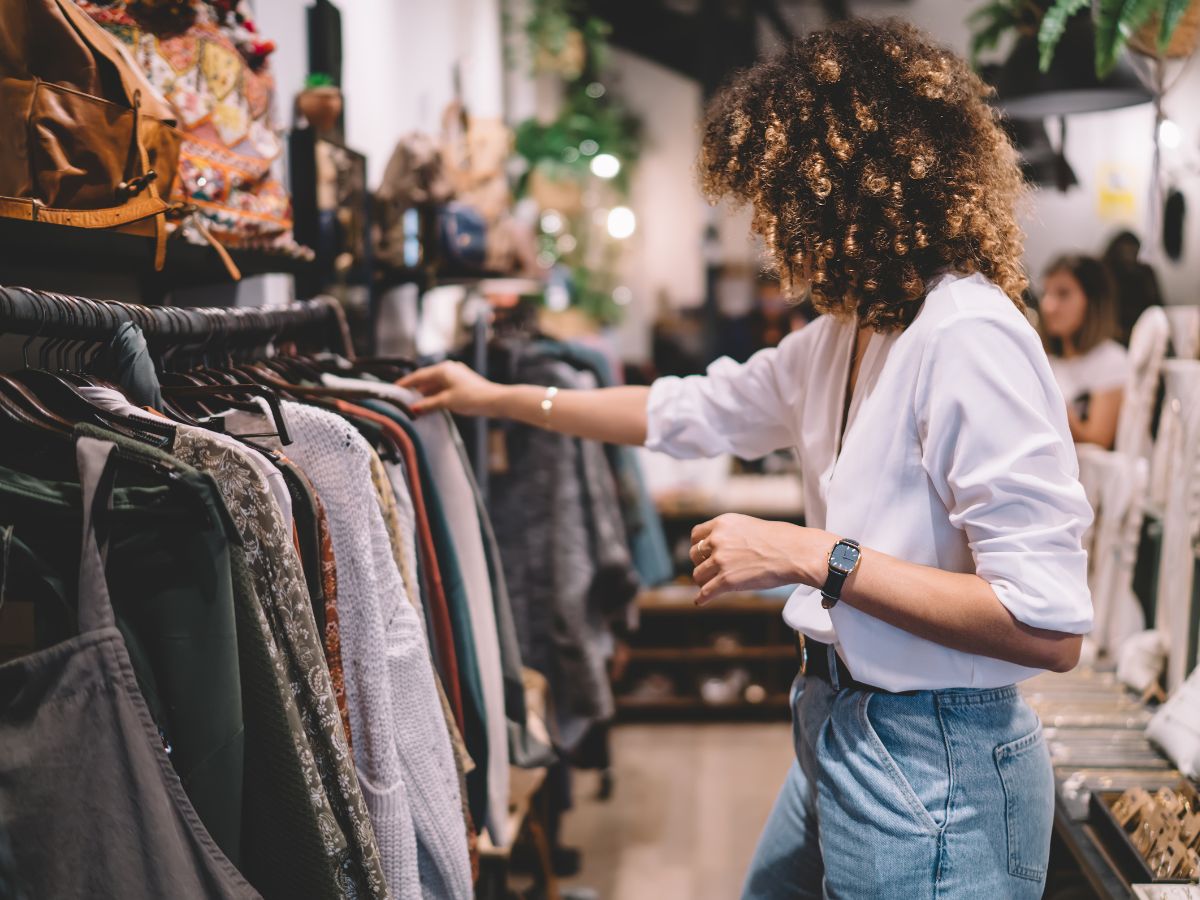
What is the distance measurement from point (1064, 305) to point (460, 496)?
2.68 meters

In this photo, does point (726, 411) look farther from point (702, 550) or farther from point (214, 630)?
point (214, 630)

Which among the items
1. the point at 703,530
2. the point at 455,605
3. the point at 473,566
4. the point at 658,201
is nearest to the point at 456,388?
the point at 473,566

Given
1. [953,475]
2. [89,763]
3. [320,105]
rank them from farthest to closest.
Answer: [320,105] → [953,475] → [89,763]

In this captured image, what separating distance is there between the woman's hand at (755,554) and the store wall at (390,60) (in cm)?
169

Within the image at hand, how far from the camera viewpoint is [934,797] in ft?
4.16

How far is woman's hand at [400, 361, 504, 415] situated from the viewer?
1.87m

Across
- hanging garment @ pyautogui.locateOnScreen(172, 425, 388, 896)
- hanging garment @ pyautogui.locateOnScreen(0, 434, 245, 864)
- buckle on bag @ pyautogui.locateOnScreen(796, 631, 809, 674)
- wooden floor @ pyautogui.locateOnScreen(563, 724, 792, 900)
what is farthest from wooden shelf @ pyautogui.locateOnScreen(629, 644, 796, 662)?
hanging garment @ pyautogui.locateOnScreen(0, 434, 245, 864)

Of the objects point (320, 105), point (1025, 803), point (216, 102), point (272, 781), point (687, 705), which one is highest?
point (320, 105)

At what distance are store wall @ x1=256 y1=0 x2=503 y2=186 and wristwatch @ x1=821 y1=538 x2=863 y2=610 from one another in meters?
1.81

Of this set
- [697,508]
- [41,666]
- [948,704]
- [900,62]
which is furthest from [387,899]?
[697,508]

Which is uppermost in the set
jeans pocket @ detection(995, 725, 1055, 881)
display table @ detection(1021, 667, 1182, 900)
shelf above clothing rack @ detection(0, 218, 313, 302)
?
shelf above clothing rack @ detection(0, 218, 313, 302)

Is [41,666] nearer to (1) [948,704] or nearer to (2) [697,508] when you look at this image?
(1) [948,704]

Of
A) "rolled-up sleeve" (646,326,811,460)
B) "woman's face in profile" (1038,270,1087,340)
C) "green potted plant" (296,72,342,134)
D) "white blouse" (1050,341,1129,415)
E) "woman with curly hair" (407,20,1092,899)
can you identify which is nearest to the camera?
"woman with curly hair" (407,20,1092,899)

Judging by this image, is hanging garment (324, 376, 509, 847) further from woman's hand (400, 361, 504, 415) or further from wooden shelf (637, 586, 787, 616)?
wooden shelf (637, 586, 787, 616)
